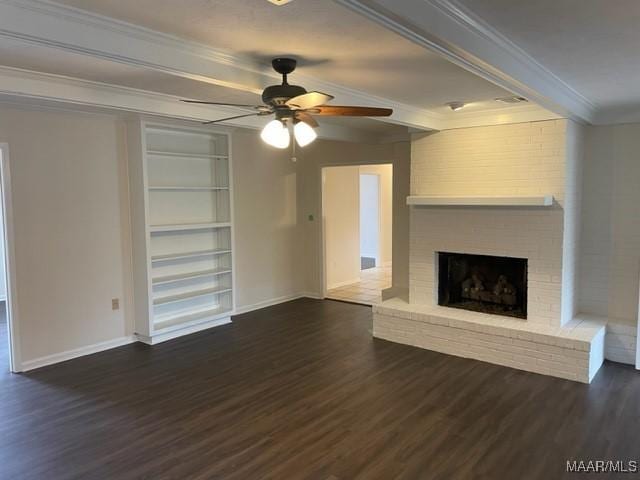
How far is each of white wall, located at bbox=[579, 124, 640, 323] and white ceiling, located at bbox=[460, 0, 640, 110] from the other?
1381mm

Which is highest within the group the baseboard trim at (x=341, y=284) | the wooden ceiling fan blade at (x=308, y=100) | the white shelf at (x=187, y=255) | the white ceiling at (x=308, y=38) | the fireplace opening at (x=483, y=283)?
the white ceiling at (x=308, y=38)

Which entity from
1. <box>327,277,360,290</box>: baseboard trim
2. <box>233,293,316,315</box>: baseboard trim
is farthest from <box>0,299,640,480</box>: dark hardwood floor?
<box>327,277,360,290</box>: baseboard trim

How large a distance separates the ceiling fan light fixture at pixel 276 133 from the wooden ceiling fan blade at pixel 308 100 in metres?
0.18

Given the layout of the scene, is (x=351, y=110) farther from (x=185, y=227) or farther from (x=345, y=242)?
(x=345, y=242)

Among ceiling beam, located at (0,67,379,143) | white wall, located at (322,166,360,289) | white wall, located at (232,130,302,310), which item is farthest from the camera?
white wall, located at (322,166,360,289)

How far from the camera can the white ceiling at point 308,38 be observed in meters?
2.12

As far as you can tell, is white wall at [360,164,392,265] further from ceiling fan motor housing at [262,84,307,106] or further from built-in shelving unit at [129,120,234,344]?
ceiling fan motor housing at [262,84,307,106]

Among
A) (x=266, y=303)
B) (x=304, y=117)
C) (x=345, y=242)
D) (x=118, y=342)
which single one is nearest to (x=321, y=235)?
(x=345, y=242)

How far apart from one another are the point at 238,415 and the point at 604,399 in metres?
2.84

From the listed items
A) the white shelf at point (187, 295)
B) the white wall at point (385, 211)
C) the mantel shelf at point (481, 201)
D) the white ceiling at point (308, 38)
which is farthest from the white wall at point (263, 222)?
the white wall at point (385, 211)

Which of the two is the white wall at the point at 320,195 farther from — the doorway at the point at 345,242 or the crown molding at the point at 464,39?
the crown molding at the point at 464,39

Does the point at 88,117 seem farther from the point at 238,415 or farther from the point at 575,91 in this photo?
the point at 575,91

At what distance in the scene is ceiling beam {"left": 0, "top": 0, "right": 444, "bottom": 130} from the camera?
2086 millimetres

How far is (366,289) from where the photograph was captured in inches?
313
